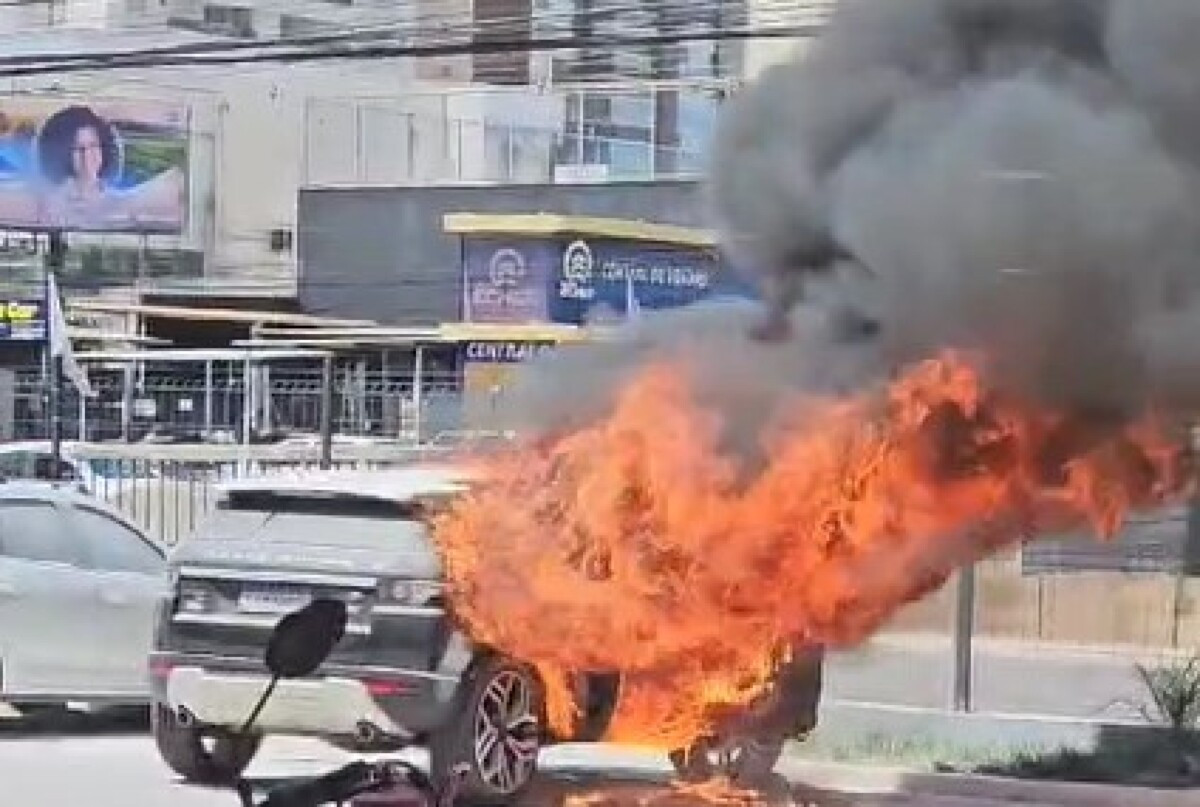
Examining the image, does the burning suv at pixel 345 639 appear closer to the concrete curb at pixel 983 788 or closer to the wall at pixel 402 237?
the concrete curb at pixel 983 788

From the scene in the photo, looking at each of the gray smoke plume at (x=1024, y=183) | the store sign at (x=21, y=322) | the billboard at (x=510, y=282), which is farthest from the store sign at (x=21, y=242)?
the gray smoke plume at (x=1024, y=183)

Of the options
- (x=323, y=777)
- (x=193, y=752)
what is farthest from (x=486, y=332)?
(x=323, y=777)

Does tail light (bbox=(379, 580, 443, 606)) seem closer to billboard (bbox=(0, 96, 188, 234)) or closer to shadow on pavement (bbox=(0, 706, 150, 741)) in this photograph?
shadow on pavement (bbox=(0, 706, 150, 741))

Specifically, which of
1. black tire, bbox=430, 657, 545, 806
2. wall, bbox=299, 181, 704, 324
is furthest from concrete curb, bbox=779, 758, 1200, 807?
wall, bbox=299, 181, 704, 324

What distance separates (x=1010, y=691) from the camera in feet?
56.6

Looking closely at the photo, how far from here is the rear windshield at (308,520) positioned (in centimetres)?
1181

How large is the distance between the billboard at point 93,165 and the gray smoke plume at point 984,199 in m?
37.2

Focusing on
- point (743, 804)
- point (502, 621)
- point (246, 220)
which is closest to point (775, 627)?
point (743, 804)

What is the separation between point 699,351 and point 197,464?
17.3m

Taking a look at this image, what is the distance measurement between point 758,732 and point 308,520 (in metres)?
3.81

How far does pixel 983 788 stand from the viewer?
13.7 metres

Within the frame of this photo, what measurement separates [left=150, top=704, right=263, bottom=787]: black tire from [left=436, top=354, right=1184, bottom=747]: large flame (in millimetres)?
4553

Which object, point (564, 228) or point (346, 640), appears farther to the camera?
point (564, 228)

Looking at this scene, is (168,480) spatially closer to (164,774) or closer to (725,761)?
(164,774)
